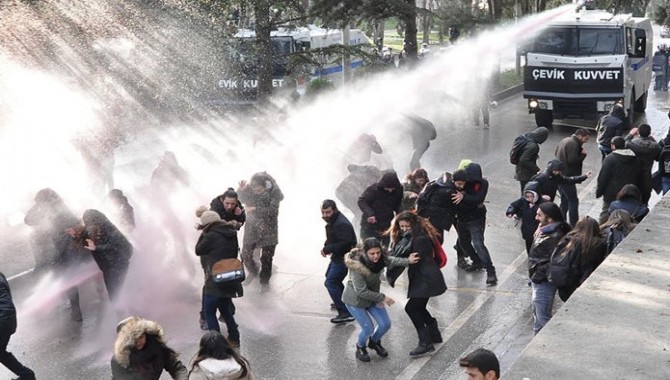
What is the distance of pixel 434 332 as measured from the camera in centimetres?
972

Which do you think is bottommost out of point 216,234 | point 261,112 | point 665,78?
point 665,78

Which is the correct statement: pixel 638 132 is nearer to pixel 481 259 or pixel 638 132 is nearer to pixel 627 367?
pixel 481 259

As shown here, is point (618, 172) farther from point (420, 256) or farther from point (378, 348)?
point (378, 348)

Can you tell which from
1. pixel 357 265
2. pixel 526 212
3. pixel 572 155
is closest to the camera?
pixel 357 265

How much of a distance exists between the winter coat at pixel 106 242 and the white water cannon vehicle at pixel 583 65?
1445cm

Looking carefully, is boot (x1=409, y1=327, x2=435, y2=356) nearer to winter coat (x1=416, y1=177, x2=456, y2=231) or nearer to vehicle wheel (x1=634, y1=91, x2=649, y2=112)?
winter coat (x1=416, y1=177, x2=456, y2=231)

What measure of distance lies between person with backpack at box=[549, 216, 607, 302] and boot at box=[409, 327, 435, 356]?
4.23 feet

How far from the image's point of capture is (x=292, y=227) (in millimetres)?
14719

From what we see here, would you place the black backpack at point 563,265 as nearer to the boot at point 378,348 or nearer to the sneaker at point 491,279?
the boot at point 378,348

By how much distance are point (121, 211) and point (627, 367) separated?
6.00 m

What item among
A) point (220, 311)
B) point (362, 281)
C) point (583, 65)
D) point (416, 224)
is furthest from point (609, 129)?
point (220, 311)

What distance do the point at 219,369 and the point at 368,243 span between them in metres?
2.87

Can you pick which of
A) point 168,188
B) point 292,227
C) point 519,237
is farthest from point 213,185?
point 519,237

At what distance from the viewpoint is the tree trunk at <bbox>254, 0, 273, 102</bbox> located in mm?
19812
